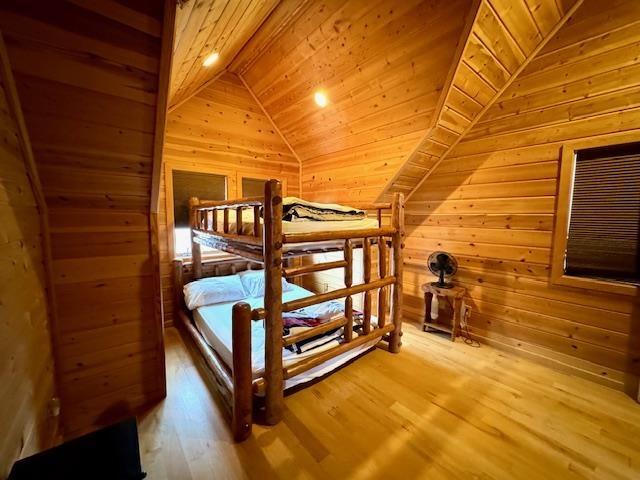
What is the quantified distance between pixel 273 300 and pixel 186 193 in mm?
2581

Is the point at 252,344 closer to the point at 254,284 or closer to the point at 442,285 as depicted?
the point at 254,284

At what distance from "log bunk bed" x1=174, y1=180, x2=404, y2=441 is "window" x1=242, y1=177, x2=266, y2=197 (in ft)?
3.92

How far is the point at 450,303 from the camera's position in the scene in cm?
313

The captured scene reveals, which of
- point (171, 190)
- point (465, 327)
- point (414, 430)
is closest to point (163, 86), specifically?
point (171, 190)

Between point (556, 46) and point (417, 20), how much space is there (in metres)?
1.31

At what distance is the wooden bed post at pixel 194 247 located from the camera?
3.38 metres

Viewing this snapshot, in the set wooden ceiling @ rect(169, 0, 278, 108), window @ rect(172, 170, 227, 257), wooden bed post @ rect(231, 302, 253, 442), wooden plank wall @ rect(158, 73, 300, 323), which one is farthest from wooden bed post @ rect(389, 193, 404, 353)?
window @ rect(172, 170, 227, 257)

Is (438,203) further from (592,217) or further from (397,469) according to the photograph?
(397,469)

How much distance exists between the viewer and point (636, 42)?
190 centimetres

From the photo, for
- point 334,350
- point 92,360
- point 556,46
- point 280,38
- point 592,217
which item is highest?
point 280,38

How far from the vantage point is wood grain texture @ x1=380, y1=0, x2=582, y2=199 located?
1.85 metres

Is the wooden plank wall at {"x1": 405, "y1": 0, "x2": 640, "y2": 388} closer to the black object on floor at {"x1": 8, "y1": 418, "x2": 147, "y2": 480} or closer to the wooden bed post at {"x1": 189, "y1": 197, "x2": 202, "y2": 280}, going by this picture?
the wooden bed post at {"x1": 189, "y1": 197, "x2": 202, "y2": 280}

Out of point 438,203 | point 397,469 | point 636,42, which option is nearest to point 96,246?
point 397,469

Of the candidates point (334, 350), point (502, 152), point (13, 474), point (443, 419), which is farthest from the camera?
point (502, 152)
